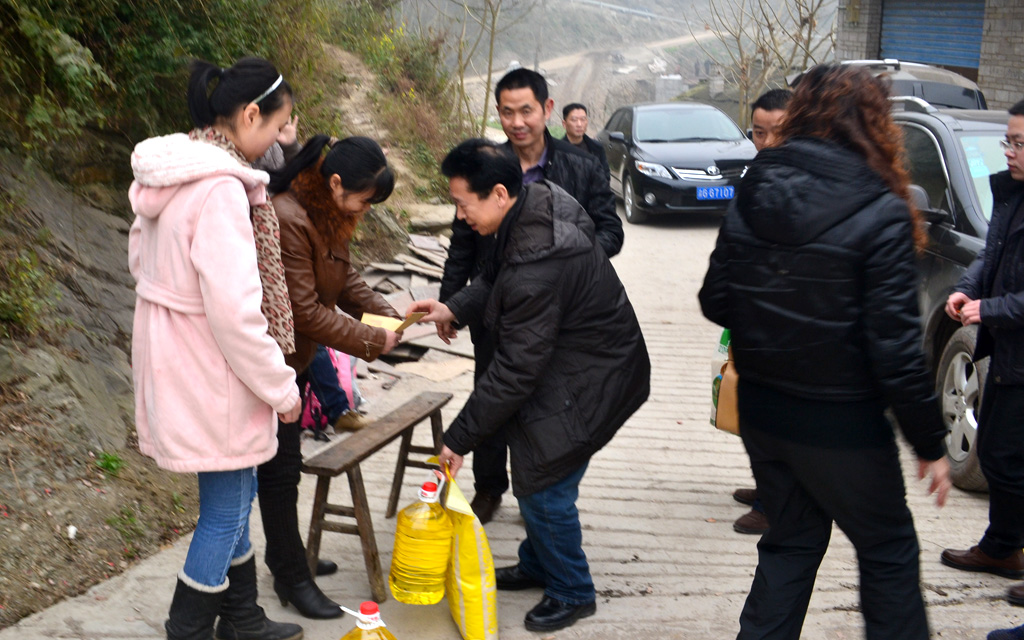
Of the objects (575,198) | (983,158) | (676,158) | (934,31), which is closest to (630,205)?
(676,158)

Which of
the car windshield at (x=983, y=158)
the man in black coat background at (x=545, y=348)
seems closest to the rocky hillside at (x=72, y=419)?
the man in black coat background at (x=545, y=348)

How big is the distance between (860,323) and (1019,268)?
1608mm

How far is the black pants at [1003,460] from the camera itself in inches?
144

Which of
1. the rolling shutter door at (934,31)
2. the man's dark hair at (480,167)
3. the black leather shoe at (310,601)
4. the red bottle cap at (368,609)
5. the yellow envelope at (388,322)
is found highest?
the rolling shutter door at (934,31)

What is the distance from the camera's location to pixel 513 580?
150 inches

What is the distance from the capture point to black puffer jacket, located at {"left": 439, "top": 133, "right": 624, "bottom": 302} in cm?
426

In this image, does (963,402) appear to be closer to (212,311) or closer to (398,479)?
(398,479)

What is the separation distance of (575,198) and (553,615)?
1.90m

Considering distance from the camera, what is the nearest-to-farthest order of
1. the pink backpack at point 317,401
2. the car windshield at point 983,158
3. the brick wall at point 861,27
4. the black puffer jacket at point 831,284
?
the black puffer jacket at point 831,284
the car windshield at point 983,158
the pink backpack at point 317,401
the brick wall at point 861,27

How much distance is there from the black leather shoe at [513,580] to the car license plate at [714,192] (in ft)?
32.5

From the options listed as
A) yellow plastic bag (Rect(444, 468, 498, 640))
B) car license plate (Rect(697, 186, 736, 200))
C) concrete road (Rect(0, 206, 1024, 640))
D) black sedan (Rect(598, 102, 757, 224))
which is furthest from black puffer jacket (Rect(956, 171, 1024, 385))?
car license plate (Rect(697, 186, 736, 200))

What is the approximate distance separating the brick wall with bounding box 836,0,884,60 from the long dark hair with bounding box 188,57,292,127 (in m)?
19.2

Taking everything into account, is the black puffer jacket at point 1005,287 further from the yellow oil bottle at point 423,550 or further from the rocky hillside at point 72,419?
the rocky hillside at point 72,419

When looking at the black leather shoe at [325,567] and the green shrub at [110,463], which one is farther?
the green shrub at [110,463]
